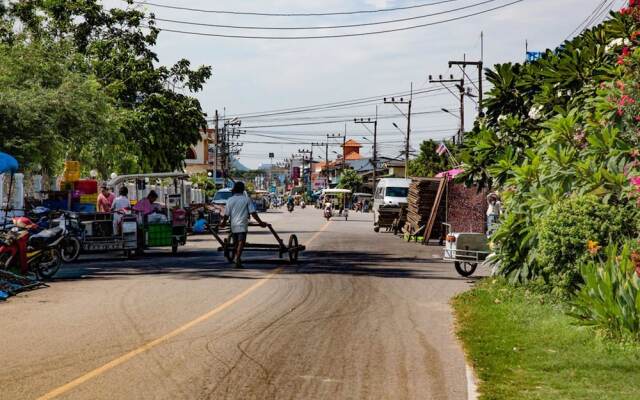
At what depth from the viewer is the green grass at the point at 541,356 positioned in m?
7.74

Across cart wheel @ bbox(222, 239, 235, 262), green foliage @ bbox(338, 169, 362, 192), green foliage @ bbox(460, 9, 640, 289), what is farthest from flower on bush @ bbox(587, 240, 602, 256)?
green foliage @ bbox(338, 169, 362, 192)

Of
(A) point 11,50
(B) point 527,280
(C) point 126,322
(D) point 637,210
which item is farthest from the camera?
Result: (A) point 11,50

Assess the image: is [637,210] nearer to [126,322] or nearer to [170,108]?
[126,322]

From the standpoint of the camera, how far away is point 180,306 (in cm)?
1330

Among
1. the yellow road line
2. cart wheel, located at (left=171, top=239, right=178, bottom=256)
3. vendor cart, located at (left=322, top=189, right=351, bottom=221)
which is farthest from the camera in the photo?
vendor cart, located at (left=322, top=189, right=351, bottom=221)

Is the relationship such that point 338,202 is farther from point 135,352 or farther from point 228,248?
point 135,352

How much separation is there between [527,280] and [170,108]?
104 ft

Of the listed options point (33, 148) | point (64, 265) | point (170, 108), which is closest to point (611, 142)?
point (64, 265)

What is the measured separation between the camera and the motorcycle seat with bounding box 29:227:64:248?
17.9m

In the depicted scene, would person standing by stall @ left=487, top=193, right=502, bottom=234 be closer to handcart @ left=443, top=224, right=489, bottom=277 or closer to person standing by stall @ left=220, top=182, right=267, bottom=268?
handcart @ left=443, top=224, right=489, bottom=277

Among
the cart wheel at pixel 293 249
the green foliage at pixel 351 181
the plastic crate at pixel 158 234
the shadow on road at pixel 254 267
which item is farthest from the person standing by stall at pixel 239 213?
the green foliage at pixel 351 181

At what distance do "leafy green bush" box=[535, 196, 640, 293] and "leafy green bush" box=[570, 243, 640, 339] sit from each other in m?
1.65

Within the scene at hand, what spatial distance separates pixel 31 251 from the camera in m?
17.7

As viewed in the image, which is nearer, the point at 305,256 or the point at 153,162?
the point at 305,256
